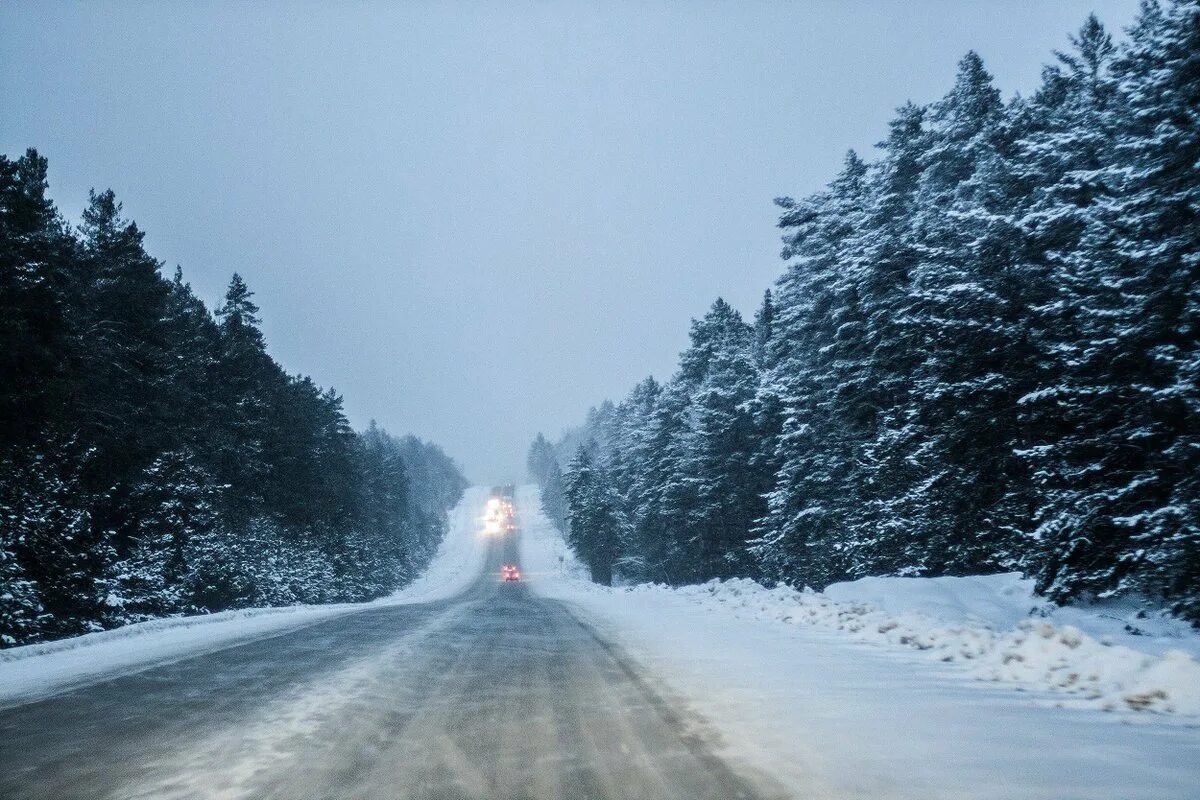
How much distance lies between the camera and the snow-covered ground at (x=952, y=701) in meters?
3.63

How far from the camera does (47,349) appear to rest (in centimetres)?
1678

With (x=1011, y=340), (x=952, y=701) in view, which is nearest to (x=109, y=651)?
(x=952, y=701)

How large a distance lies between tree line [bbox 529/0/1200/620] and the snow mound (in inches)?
45.2

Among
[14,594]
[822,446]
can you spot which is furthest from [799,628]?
[14,594]

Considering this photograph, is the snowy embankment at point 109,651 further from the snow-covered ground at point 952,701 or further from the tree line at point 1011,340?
the tree line at point 1011,340

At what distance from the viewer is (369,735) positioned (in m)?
4.84

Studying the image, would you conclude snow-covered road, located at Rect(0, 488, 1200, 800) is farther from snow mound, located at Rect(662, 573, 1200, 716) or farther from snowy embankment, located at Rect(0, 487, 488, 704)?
snow mound, located at Rect(662, 573, 1200, 716)

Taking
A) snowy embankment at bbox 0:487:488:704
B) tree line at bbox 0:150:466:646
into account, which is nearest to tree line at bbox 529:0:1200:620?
snowy embankment at bbox 0:487:488:704

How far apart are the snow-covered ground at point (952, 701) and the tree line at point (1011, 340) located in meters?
2.77

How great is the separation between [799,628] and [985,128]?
15957 millimetres

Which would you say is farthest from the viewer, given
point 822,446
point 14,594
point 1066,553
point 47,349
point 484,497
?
point 484,497

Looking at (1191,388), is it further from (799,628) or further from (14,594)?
(14,594)

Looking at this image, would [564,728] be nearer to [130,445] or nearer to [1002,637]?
[1002,637]

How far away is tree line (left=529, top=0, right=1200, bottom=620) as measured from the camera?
10.4m
